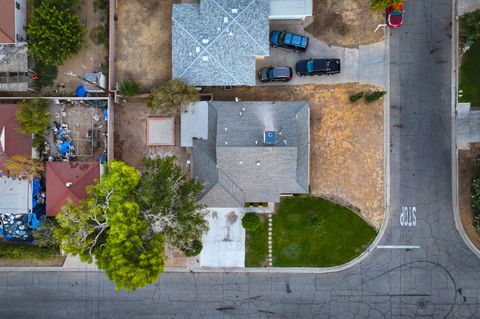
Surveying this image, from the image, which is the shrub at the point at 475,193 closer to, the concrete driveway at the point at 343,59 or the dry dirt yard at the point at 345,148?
the dry dirt yard at the point at 345,148

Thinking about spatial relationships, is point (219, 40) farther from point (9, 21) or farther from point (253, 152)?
point (9, 21)

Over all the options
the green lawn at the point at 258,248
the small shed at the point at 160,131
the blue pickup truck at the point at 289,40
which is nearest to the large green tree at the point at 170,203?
the small shed at the point at 160,131

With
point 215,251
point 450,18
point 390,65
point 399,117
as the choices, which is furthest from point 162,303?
point 450,18

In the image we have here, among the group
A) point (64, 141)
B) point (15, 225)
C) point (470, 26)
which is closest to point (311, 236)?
point (470, 26)

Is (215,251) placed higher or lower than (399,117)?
lower

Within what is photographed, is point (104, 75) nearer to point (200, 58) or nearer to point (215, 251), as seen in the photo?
point (200, 58)

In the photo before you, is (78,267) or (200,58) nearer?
(200,58)
